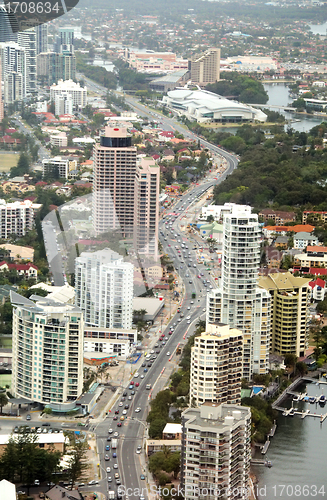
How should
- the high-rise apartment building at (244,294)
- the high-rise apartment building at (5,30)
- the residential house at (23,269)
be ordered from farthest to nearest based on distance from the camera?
the high-rise apartment building at (5,30)
the residential house at (23,269)
the high-rise apartment building at (244,294)

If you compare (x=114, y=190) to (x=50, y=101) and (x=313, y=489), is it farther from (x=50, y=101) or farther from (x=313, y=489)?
(x=50, y=101)

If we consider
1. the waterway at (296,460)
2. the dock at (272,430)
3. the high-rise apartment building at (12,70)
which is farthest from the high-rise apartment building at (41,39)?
the dock at (272,430)

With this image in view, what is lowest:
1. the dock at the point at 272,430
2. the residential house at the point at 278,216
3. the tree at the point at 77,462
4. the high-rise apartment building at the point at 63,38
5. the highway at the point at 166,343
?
the dock at the point at 272,430

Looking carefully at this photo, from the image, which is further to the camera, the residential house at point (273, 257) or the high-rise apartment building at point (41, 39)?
the high-rise apartment building at point (41, 39)

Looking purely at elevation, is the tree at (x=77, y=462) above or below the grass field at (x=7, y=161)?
above

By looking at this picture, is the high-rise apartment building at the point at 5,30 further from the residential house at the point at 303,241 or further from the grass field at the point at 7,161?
the residential house at the point at 303,241

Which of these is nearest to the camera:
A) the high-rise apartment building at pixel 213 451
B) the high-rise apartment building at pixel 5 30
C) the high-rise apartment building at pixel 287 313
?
the high-rise apartment building at pixel 213 451
